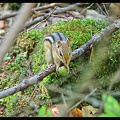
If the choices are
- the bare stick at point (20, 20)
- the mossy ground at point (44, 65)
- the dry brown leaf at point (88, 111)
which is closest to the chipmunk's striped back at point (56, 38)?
the mossy ground at point (44, 65)

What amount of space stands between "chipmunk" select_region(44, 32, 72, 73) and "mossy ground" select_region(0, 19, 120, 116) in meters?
0.24

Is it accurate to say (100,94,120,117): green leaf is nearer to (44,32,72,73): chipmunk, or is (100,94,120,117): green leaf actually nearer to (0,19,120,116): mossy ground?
(0,19,120,116): mossy ground

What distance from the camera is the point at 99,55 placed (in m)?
4.07

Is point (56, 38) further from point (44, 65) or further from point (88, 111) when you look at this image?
point (88, 111)

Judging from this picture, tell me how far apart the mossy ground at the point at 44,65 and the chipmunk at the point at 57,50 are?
0.24m

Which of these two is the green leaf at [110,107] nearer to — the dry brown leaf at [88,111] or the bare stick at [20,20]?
the bare stick at [20,20]

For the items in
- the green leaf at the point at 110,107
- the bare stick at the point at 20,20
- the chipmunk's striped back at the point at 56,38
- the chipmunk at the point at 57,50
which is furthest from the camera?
the chipmunk's striped back at the point at 56,38

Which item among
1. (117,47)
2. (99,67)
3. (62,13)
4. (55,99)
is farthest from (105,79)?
(62,13)

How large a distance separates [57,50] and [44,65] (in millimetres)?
576

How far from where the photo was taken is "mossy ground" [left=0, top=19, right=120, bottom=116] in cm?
402

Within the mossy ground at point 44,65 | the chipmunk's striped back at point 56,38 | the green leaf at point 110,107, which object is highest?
the green leaf at point 110,107

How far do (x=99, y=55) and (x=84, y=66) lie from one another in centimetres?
25

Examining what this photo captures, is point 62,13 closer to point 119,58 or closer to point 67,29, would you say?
point 67,29

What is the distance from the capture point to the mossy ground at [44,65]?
4016 millimetres
